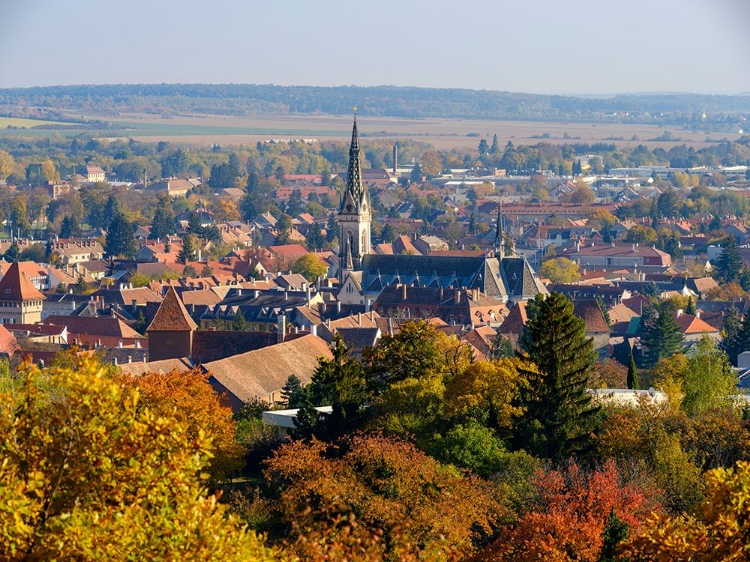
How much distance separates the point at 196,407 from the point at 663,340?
31.8 metres

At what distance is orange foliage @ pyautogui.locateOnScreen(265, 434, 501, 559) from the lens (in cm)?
2608

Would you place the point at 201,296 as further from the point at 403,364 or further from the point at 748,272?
the point at 403,364

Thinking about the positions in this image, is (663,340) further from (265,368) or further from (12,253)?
(12,253)

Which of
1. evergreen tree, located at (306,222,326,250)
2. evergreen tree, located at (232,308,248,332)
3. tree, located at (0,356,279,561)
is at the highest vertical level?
tree, located at (0,356,279,561)

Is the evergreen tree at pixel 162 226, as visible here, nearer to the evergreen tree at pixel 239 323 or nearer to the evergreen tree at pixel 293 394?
the evergreen tree at pixel 239 323

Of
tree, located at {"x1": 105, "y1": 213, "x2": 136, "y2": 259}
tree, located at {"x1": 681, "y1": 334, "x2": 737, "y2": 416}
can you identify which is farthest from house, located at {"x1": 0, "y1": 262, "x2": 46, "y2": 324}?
tree, located at {"x1": 681, "y1": 334, "x2": 737, "y2": 416}

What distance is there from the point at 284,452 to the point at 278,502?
96.9 inches

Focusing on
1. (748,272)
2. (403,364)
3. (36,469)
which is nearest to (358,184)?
(748,272)

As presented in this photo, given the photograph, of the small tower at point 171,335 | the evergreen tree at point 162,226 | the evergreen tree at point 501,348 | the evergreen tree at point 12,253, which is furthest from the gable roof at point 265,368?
the evergreen tree at point 162,226

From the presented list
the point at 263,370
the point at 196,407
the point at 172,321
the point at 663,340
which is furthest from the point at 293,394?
the point at 663,340

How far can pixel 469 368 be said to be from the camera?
3578 cm

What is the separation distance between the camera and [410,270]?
9162 centimetres

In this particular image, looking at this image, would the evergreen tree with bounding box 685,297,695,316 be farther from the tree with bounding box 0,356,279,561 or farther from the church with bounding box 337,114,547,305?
the tree with bounding box 0,356,279,561

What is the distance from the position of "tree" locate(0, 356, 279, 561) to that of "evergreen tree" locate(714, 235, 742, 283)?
301 ft
